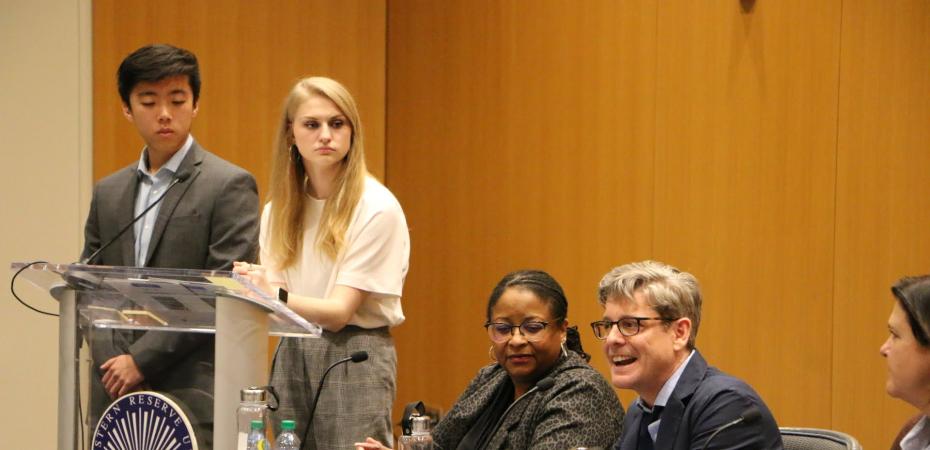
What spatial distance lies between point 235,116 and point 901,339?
3.57 metres

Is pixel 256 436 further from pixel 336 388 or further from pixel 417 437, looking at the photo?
pixel 336 388

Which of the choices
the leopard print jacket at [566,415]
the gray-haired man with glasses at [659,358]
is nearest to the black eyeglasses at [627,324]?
the gray-haired man with glasses at [659,358]

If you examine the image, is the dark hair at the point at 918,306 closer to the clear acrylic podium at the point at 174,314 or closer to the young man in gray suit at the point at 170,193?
the clear acrylic podium at the point at 174,314

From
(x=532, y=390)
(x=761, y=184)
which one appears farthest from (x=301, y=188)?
(x=761, y=184)

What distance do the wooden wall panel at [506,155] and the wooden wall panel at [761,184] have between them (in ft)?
0.73

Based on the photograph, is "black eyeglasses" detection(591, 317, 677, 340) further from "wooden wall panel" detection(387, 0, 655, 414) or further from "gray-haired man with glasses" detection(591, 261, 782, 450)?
"wooden wall panel" detection(387, 0, 655, 414)

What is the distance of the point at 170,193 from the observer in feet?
10.5

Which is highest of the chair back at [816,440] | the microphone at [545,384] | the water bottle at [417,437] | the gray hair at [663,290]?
the gray hair at [663,290]

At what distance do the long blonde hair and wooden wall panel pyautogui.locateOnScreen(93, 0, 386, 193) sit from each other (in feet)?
5.61

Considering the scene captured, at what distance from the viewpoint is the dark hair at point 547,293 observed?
10.5 feet

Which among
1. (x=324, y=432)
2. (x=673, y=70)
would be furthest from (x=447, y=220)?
(x=324, y=432)

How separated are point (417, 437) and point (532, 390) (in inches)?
16.2

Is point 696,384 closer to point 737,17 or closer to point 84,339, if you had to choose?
point 84,339

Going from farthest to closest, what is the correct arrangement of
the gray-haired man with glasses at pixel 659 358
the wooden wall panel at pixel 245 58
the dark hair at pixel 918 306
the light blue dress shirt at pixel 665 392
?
the wooden wall panel at pixel 245 58 < the light blue dress shirt at pixel 665 392 < the gray-haired man with glasses at pixel 659 358 < the dark hair at pixel 918 306
